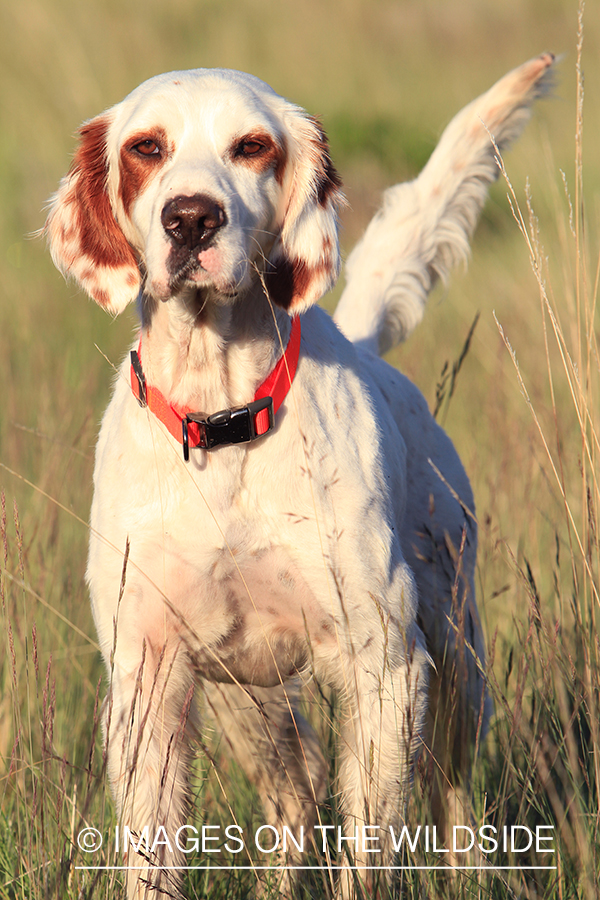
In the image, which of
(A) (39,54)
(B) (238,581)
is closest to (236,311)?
(B) (238,581)

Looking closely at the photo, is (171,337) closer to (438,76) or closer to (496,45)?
(438,76)

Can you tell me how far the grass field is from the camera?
1.97 meters

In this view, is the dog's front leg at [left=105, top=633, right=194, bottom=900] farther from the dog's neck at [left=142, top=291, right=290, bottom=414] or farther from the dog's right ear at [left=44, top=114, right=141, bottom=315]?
the dog's right ear at [left=44, top=114, right=141, bottom=315]

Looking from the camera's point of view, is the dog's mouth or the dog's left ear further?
the dog's left ear

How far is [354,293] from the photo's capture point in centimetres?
317

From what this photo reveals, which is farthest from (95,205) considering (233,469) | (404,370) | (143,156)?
(404,370)

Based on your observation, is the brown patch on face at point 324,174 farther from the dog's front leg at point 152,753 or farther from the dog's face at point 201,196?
the dog's front leg at point 152,753

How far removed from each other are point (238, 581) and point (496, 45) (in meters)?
11.6

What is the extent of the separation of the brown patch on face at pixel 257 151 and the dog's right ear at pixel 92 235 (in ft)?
1.10

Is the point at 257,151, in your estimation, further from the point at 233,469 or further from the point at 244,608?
the point at 244,608

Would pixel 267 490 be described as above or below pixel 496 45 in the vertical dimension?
below

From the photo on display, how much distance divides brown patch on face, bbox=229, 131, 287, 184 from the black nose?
26cm

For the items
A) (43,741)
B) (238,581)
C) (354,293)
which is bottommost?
(43,741)

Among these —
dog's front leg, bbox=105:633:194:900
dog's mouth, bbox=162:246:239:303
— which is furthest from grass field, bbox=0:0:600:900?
dog's mouth, bbox=162:246:239:303
